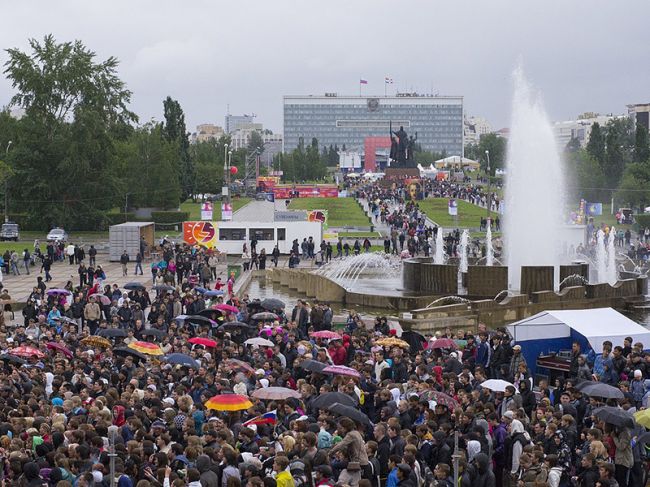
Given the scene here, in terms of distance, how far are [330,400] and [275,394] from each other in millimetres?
1230

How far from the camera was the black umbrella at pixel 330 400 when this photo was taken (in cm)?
1488

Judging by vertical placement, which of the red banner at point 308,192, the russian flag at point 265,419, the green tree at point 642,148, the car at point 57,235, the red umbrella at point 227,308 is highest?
the green tree at point 642,148

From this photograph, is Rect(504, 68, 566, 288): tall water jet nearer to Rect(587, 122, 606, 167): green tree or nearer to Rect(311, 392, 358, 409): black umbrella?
Rect(311, 392, 358, 409): black umbrella

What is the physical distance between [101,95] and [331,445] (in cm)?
6055

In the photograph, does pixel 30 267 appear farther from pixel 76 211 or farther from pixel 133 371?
pixel 133 371

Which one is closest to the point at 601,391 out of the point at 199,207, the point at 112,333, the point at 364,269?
the point at 112,333

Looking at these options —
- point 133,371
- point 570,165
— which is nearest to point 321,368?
point 133,371

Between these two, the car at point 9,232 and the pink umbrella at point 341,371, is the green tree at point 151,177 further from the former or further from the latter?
the pink umbrella at point 341,371

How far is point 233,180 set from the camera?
14450cm

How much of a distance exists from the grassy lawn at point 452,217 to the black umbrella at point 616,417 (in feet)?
201

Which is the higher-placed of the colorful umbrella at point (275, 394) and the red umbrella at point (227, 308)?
the red umbrella at point (227, 308)

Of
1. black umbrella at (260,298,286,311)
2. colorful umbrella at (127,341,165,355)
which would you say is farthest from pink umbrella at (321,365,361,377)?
black umbrella at (260,298,286,311)

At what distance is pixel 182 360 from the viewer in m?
18.8

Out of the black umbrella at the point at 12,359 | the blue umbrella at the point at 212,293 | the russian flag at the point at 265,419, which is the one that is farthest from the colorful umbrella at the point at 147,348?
the blue umbrella at the point at 212,293
